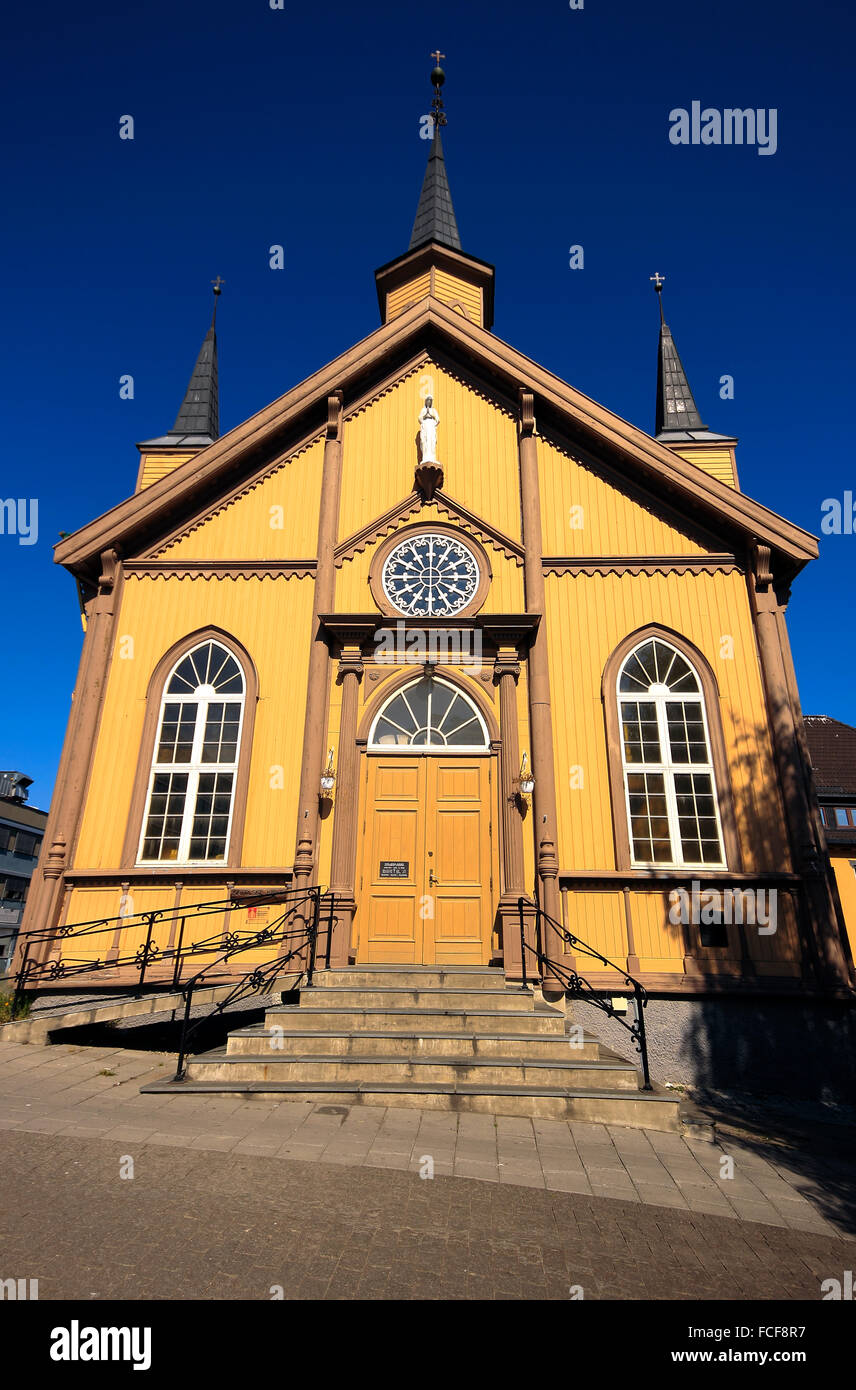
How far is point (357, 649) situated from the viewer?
11.5m

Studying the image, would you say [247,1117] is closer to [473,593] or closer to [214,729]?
[214,729]

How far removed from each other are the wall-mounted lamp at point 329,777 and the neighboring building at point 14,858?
128ft

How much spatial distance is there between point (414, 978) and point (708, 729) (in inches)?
215

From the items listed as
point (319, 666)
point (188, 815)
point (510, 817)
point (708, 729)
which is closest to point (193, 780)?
point (188, 815)

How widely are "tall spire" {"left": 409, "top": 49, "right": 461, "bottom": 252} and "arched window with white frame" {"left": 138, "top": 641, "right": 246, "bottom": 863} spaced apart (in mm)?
13128

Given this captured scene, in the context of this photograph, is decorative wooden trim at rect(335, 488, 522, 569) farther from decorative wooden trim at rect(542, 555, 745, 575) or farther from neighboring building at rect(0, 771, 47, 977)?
neighboring building at rect(0, 771, 47, 977)

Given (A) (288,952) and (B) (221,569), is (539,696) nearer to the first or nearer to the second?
(A) (288,952)

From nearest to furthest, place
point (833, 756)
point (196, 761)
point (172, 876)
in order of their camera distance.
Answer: point (172, 876) → point (196, 761) → point (833, 756)

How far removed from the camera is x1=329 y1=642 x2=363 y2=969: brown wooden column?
10039mm

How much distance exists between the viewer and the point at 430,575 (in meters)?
12.0

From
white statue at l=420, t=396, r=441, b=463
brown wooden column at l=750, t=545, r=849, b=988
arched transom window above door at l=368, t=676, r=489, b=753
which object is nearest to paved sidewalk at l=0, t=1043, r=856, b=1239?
brown wooden column at l=750, t=545, r=849, b=988

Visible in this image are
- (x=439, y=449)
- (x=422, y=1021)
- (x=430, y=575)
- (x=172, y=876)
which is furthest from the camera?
(x=439, y=449)
